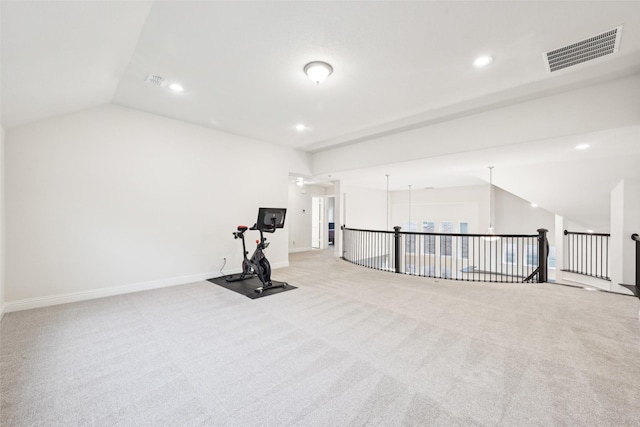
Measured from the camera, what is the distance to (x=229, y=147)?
17.9 ft

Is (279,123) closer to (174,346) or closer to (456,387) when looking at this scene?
(174,346)

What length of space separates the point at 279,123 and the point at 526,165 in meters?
5.48

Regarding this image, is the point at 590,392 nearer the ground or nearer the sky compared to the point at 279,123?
nearer the ground

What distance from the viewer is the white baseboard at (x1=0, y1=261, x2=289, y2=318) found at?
11.3ft

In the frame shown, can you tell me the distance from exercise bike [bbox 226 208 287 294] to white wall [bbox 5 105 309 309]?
625mm

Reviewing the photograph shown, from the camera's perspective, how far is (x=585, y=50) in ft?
8.46

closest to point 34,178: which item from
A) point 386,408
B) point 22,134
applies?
point 22,134

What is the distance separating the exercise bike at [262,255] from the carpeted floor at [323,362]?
63cm

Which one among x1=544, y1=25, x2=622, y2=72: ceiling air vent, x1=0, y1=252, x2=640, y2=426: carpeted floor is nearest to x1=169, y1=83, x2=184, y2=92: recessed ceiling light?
x1=0, y1=252, x2=640, y2=426: carpeted floor

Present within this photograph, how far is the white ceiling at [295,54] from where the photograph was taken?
2.10 metres

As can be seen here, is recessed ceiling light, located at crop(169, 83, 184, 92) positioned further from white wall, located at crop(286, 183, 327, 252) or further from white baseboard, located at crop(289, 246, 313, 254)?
white baseboard, located at crop(289, 246, 313, 254)

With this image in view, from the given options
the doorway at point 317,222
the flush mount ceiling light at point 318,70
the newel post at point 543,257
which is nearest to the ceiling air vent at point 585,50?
the flush mount ceiling light at point 318,70

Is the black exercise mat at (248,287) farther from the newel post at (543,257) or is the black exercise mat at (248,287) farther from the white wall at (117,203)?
the newel post at (543,257)

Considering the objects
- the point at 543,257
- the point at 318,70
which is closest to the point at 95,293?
the point at 318,70
